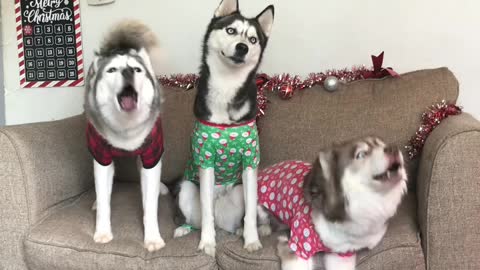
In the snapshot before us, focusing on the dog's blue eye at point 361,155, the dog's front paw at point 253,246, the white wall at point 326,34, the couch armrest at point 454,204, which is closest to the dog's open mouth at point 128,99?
the dog's front paw at point 253,246

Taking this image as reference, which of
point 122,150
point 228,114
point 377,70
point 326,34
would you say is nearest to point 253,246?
point 228,114

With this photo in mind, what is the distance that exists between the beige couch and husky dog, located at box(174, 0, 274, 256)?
10 cm

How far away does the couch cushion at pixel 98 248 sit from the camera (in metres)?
1.38

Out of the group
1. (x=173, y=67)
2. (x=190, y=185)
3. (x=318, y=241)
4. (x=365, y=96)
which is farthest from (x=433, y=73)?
(x=173, y=67)

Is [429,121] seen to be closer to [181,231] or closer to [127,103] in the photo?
[181,231]

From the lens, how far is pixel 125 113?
137cm

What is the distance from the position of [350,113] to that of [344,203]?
2.45 ft

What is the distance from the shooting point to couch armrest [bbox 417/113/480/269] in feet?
4.13

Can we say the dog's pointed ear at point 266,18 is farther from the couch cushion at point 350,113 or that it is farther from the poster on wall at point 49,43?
the poster on wall at point 49,43

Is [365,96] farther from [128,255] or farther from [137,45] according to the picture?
[128,255]

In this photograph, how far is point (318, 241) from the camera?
4.24ft

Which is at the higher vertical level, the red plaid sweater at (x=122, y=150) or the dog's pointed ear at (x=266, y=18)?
the dog's pointed ear at (x=266, y=18)

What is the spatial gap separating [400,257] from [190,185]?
793 mm

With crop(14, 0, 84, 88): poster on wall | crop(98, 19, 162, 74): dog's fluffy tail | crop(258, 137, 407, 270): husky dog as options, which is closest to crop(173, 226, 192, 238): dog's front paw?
crop(258, 137, 407, 270): husky dog
